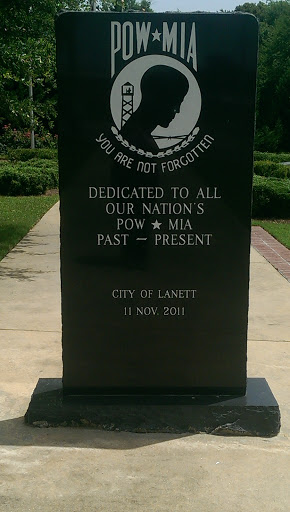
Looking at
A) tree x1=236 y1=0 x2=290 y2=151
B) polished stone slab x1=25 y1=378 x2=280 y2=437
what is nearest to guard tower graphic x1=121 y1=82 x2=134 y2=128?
polished stone slab x1=25 y1=378 x2=280 y2=437

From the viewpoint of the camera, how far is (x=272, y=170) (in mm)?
19531

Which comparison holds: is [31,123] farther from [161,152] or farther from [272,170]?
[272,170]

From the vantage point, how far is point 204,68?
3.55 meters

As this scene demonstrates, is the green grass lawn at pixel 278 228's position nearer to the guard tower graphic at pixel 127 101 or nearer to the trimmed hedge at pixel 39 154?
the guard tower graphic at pixel 127 101

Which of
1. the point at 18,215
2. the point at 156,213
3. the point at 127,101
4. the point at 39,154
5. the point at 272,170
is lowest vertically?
the point at 39,154

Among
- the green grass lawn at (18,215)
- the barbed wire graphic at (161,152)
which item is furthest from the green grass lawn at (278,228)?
the barbed wire graphic at (161,152)

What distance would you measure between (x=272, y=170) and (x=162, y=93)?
53.9 feet

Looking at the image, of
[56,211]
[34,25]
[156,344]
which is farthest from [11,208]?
[156,344]

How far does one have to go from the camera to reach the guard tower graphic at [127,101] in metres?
3.56

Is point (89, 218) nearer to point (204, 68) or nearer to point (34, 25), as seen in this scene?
point (204, 68)

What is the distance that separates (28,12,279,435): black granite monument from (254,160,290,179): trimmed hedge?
609 inches

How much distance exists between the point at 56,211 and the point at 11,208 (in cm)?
97

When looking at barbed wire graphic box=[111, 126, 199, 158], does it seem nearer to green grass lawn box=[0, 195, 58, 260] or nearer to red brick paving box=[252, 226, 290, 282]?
Result: red brick paving box=[252, 226, 290, 282]

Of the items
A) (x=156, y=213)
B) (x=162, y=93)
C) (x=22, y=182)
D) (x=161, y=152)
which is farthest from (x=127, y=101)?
(x=22, y=182)
